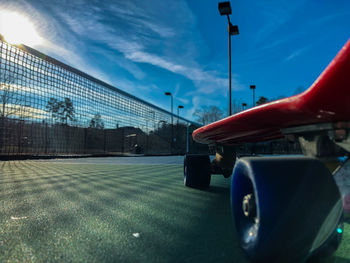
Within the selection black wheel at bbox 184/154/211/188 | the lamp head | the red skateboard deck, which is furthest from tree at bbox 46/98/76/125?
the red skateboard deck

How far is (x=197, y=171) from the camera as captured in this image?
3268 mm

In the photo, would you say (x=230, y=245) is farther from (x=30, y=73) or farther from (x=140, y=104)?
(x=140, y=104)

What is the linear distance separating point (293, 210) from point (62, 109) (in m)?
14.8

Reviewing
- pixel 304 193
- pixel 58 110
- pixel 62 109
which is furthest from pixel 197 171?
pixel 62 109

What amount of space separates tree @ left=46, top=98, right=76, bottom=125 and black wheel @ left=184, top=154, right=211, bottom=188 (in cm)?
1114

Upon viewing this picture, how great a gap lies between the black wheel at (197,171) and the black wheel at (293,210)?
223cm

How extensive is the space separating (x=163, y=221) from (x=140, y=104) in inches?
767

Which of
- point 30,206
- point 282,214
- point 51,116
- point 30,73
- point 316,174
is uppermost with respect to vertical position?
point 30,73

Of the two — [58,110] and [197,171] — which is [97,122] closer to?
[58,110]

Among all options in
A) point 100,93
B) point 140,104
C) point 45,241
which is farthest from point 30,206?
point 140,104

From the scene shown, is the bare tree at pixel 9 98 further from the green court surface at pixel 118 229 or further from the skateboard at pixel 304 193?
the skateboard at pixel 304 193

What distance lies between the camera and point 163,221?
1.83 metres

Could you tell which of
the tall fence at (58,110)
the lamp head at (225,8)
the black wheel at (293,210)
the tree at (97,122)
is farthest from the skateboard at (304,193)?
the tree at (97,122)

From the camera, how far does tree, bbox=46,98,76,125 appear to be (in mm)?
12398
